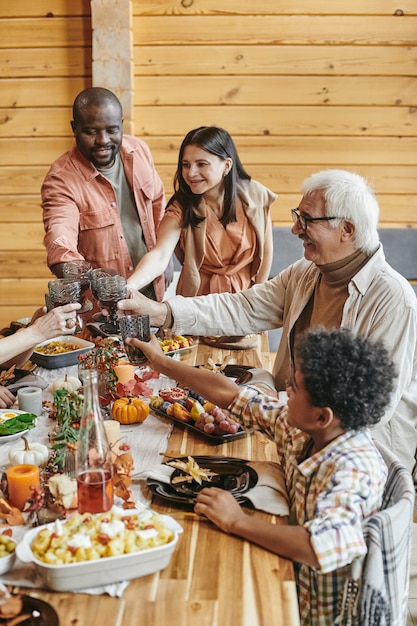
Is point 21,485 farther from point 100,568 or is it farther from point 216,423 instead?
point 216,423

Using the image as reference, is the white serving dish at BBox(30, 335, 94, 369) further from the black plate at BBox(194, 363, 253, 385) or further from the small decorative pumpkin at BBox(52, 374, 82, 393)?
the black plate at BBox(194, 363, 253, 385)

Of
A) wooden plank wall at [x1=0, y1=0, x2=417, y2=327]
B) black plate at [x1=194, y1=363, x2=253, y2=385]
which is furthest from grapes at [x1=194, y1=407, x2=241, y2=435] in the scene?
wooden plank wall at [x1=0, y1=0, x2=417, y2=327]

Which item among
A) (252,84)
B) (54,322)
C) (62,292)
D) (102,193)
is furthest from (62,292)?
(252,84)

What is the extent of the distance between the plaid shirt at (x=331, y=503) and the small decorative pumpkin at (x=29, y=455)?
63 cm

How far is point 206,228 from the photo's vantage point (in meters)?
3.41

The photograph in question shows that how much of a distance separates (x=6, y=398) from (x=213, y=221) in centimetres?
149

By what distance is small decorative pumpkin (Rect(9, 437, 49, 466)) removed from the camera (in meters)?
1.78

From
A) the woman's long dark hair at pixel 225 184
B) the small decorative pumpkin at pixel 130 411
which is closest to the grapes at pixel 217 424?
the small decorative pumpkin at pixel 130 411

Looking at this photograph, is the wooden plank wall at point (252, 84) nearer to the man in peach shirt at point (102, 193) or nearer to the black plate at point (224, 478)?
the man in peach shirt at point (102, 193)

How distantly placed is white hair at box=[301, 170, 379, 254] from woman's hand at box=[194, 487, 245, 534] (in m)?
1.09

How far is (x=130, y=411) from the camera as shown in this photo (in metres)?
2.16

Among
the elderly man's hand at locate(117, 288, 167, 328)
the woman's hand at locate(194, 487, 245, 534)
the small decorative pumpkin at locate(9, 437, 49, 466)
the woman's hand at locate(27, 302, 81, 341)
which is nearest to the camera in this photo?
the woman's hand at locate(194, 487, 245, 534)

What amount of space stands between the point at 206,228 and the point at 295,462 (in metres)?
1.83

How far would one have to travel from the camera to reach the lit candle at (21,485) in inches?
63.6
